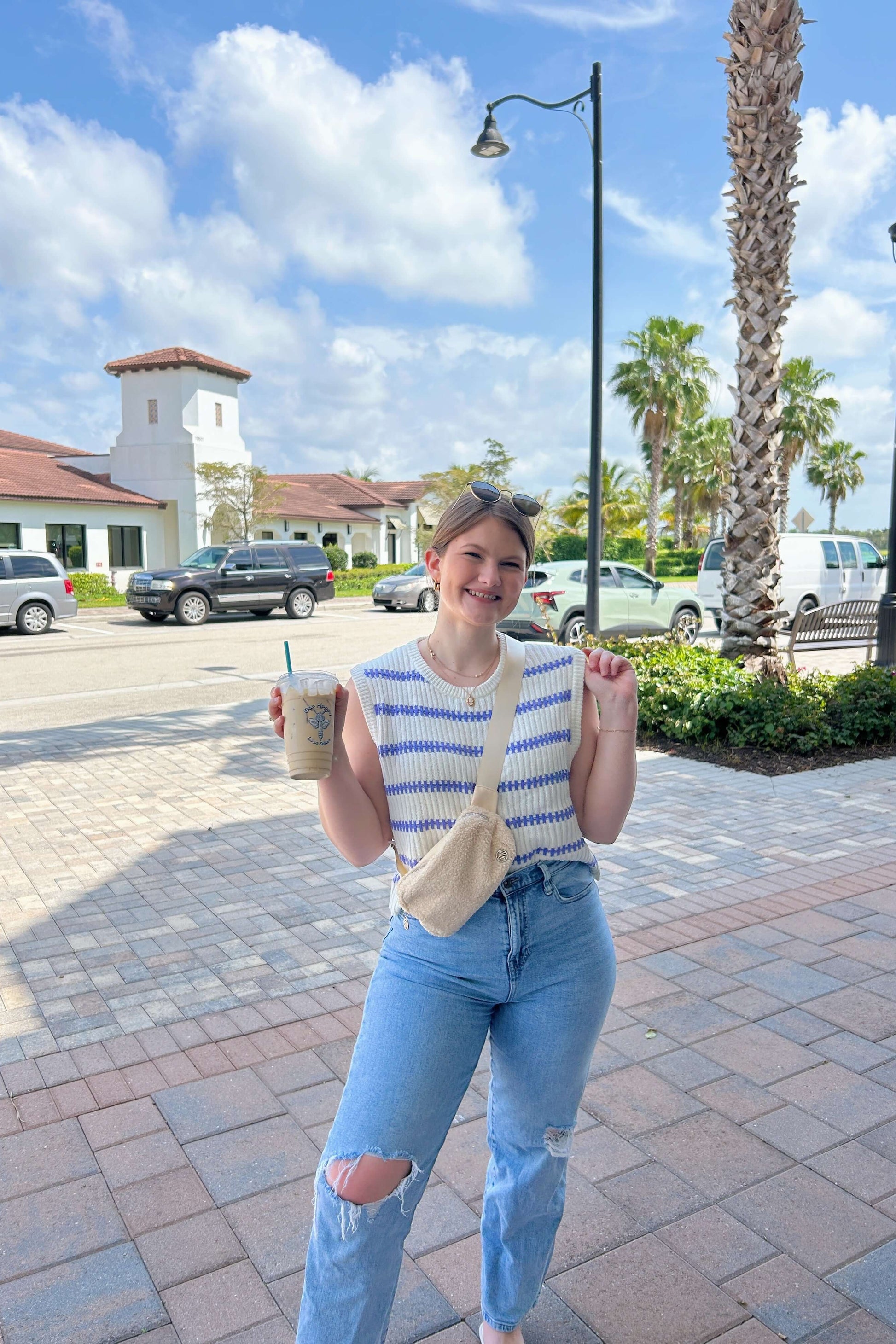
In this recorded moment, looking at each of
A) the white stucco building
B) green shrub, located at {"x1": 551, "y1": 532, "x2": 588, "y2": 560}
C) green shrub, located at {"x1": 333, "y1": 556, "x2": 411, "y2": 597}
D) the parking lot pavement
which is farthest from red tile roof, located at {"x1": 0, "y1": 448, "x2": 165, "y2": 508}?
green shrub, located at {"x1": 551, "y1": 532, "x2": 588, "y2": 560}

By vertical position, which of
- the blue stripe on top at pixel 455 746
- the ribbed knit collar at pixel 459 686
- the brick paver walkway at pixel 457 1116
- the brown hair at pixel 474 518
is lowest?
the brick paver walkway at pixel 457 1116

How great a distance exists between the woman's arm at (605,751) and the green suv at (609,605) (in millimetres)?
11565

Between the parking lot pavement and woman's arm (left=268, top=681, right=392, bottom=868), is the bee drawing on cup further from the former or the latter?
the parking lot pavement

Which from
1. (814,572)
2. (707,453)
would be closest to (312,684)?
(814,572)

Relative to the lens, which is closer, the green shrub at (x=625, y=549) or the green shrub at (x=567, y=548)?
the green shrub at (x=567, y=548)

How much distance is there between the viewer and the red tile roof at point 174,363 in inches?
1449

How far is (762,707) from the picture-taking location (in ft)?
27.0

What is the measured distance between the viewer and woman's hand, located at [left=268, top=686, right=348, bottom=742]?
1.86 m

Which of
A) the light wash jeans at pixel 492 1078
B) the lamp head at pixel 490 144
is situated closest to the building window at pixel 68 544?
the lamp head at pixel 490 144

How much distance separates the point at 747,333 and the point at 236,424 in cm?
3317

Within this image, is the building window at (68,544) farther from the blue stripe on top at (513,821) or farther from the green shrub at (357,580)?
the blue stripe on top at (513,821)

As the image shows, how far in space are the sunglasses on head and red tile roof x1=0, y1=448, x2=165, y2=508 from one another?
30925 mm

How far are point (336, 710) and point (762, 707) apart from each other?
6932mm

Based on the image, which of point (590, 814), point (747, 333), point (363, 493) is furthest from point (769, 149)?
point (363, 493)
